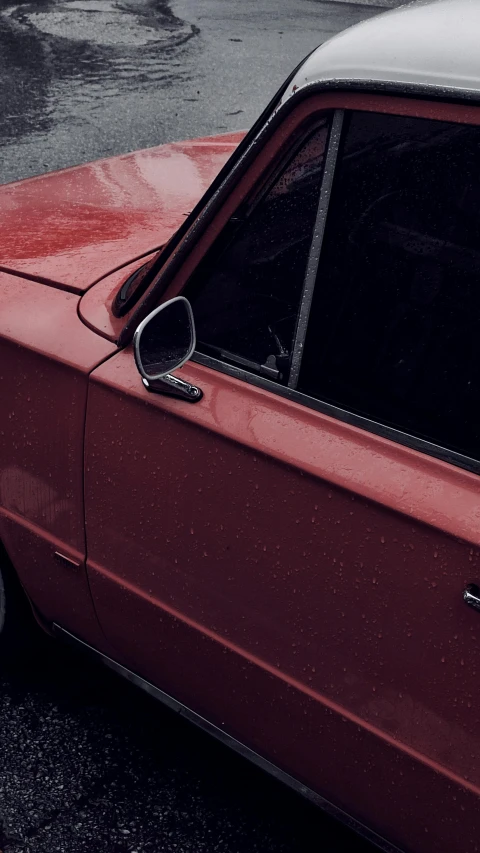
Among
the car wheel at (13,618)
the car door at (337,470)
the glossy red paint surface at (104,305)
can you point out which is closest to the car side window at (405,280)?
the car door at (337,470)

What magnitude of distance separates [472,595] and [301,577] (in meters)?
0.33

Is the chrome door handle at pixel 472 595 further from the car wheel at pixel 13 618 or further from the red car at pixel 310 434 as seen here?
the car wheel at pixel 13 618

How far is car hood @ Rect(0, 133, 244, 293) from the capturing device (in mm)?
2287

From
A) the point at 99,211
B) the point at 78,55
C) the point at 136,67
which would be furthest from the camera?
the point at 78,55

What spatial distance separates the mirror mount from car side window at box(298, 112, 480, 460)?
251 mm

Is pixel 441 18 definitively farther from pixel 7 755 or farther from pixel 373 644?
pixel 7 755

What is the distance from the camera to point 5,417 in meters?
2.17

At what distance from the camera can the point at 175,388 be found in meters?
1.86

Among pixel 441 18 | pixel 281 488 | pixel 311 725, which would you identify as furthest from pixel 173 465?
pixel 441 18

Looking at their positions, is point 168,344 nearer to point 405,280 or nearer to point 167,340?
point 167,340

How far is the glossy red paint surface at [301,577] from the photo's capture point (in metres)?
1.60

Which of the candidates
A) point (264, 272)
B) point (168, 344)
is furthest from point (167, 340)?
point (264, 272)

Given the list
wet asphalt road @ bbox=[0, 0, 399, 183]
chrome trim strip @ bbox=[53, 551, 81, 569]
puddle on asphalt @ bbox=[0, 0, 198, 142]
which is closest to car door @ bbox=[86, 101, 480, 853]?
chrome trim strip @ bbox=[53, 551, 81, 569]

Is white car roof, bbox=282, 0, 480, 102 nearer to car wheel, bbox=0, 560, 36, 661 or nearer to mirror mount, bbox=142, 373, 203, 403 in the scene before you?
mirror mount, bbox=142, 373, 203, 403
